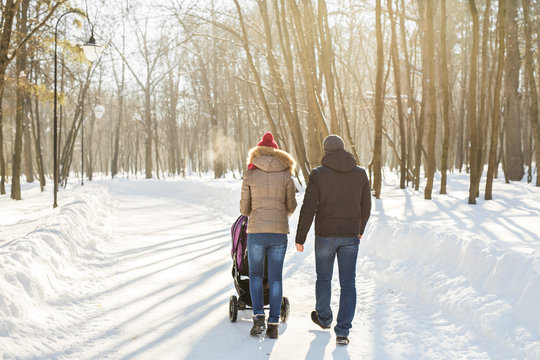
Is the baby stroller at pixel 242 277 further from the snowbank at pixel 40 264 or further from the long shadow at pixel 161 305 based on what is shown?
the snowbank at pixel 40 264

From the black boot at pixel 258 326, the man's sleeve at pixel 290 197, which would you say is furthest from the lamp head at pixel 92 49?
the black boot at pixel 258 326

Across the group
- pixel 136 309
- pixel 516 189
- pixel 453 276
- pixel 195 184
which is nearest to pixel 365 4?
pixel 516 189

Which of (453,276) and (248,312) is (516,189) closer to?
(453,276)

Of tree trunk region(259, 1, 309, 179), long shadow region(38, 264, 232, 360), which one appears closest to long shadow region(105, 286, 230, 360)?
long shadow region(38, 264, 232, 360)


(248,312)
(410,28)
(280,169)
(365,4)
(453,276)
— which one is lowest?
(248,312)

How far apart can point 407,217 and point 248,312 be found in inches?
203

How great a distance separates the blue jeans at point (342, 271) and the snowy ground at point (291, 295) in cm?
26

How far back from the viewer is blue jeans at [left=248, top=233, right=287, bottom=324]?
473 cm

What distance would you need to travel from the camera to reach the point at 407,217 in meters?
9.66

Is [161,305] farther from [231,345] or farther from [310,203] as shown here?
[310,203]

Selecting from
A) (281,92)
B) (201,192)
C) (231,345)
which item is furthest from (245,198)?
(201,192)

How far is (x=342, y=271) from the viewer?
15.3ft

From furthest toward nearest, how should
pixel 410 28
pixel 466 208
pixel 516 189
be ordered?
1. pixel 410 28
2. pixel 516 189
3. pixel 466 208

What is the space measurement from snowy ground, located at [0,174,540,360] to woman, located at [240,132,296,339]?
1.34 feet
